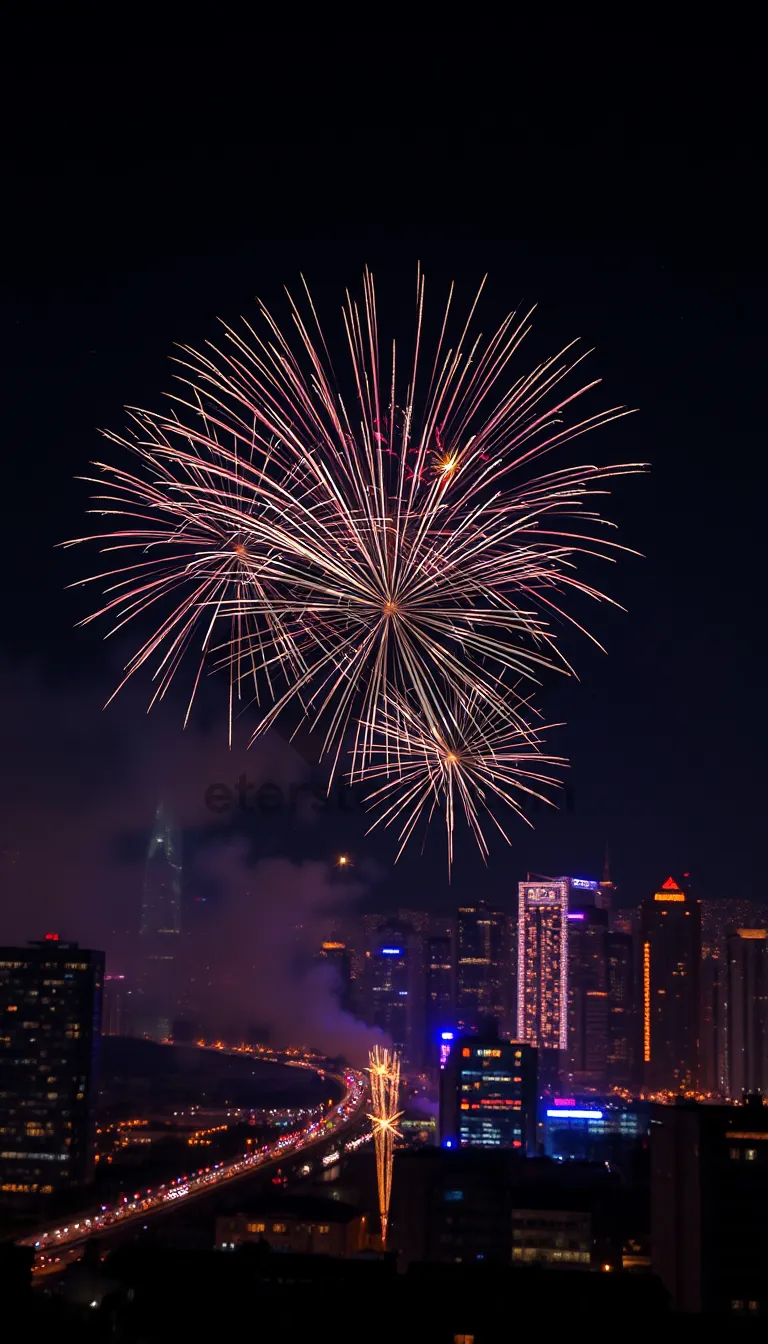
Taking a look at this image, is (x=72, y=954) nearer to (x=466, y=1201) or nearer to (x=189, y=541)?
(x=466, y=1201)

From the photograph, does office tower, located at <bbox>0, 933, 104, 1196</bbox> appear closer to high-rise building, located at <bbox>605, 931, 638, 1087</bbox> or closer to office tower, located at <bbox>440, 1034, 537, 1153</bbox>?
office tower, located at <bbox>440, 1034, 537, 1153</bbox>

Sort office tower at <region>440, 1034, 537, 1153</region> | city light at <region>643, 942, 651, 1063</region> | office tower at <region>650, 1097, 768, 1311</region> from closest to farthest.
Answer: office tower at <region>650, 1097, 768, 1311</region>, office tower at <region>440, 1034, 537, 1153</region>, city light at <region>643, 942, 651, 1063</region>

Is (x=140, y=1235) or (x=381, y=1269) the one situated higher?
(x=381, y=1269)

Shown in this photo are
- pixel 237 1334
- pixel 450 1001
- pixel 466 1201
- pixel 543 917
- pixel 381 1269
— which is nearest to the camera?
pixel 237 1334

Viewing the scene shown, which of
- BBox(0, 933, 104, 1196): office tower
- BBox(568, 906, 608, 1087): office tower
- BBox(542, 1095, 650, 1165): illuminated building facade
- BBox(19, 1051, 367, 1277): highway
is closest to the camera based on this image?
BBox(19, 1051, 367, 1277): highway

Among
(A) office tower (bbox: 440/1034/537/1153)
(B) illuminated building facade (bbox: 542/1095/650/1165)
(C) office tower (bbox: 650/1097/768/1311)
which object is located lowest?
(B) illuminated building facade (bbox: 542/1095/650/1165)

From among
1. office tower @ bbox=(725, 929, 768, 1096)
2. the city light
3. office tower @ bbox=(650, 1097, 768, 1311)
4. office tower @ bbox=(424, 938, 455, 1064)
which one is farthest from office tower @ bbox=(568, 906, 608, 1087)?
office tower @ bbox=(650, 1097, 768, 1311)

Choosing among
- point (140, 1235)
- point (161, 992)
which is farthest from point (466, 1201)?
point (161, 992)
